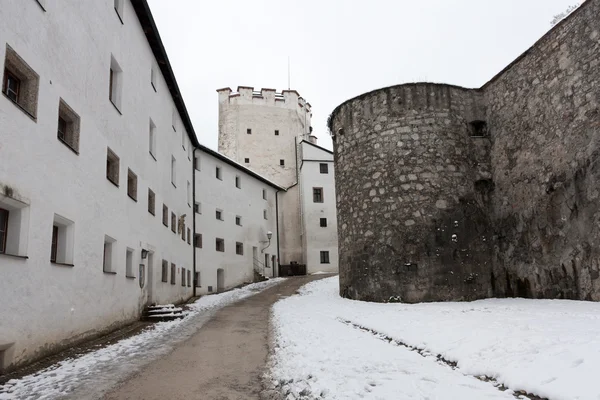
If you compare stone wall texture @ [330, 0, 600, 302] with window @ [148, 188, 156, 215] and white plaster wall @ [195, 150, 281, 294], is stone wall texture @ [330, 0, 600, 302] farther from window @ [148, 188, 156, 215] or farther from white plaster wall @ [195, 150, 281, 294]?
white plaster wall @ [195, 150, 281, 294]

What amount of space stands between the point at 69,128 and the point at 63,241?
243 cm

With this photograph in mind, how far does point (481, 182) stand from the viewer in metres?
12.8

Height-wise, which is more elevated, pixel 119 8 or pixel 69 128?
pixel 119 8

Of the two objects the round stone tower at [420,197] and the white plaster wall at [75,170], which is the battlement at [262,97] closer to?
the white plaster wall at [75,170]

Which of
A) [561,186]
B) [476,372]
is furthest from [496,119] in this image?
[476,372]

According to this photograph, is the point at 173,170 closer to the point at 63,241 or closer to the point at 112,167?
the point at 112,167

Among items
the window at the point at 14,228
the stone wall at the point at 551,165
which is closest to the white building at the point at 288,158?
the stone wall at the point at 551,165

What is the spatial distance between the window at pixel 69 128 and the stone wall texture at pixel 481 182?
8.01 meters

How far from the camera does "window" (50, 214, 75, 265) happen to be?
8586 millimetres

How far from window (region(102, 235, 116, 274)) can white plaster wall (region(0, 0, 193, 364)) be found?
202 mm

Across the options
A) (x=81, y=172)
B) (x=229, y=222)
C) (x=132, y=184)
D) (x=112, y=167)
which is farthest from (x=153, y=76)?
(x=229, y=222)

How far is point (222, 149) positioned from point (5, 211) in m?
34.3

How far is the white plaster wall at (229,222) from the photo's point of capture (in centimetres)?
2678

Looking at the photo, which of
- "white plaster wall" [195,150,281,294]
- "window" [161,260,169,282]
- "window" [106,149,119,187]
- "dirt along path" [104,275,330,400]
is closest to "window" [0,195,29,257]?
"dirt along path" [104,275,330,400]
